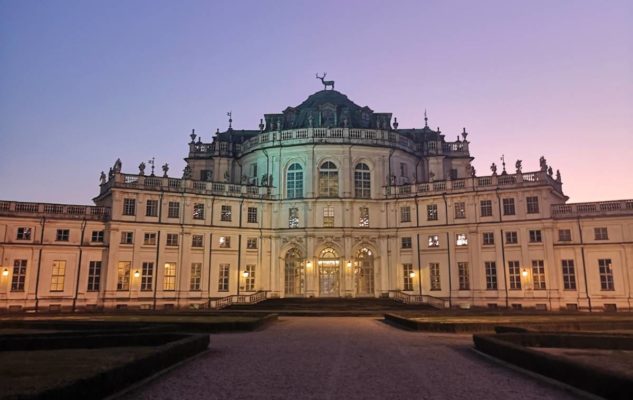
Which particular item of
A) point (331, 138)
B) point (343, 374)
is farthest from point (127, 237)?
point (343, 374)

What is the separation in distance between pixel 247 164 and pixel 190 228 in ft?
45.0

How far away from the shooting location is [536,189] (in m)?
49.1

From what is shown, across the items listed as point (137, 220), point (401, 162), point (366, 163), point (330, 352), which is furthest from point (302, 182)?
point (330, 352)

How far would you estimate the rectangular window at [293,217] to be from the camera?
56594 mm

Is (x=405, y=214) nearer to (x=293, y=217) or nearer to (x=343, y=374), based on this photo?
(x=293, y=217)

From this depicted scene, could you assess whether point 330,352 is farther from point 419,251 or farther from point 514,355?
point 419,251

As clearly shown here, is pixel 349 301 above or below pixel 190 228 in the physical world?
below

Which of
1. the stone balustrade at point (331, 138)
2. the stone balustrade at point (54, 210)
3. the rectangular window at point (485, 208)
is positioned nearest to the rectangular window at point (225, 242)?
the stone balustrade at point (54, 210)

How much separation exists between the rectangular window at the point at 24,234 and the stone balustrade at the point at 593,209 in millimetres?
50328

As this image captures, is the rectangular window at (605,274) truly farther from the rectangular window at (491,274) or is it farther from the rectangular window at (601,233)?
the rectangular window at (491,274)

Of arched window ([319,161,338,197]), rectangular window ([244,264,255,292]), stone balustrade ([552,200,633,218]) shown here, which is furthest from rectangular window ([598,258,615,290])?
rectangular window ([244,264,255,292])

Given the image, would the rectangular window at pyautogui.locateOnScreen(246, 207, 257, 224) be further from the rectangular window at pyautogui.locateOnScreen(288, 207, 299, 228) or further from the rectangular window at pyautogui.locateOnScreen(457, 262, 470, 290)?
the rectangular window at pyautogui.locateOnScreen(457, 262, 470, 290)

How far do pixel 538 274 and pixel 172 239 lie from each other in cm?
3675

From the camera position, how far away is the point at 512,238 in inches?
1962
